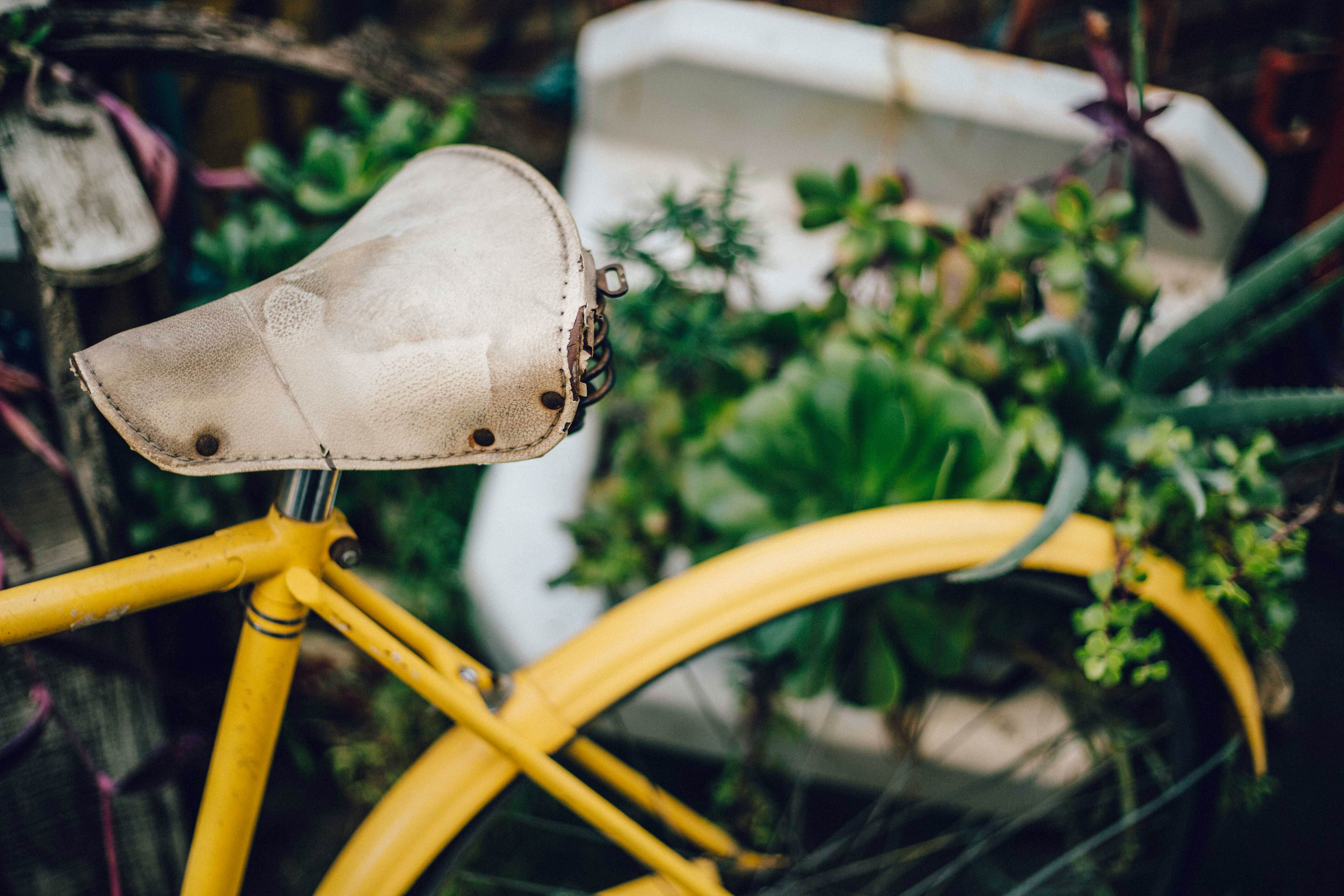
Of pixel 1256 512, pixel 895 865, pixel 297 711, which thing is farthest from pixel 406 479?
pixel 1256 512

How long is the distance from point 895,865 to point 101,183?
1432 mm

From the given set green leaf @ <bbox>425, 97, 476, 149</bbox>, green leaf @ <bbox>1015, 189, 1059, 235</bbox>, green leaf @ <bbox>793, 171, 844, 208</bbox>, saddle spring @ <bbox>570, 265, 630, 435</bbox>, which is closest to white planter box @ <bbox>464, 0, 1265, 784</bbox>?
green leaf @ <bbox>793, 171, 844, 208</bbox>

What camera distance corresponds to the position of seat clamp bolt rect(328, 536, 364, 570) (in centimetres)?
64

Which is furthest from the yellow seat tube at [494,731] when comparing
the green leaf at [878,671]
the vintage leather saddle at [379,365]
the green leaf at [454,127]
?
the green leaf at [454,127]

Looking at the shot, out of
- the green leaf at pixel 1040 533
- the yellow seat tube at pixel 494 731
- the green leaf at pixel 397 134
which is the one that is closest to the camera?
the yellow seat tube at pixel 494 731

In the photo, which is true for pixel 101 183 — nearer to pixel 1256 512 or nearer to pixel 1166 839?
pixel 1256 512

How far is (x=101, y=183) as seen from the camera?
82cm

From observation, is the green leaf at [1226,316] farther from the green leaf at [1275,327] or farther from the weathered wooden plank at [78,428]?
the weathered wooden plank at [78,428]

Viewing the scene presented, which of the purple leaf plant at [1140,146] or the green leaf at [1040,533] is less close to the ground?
the purple leaf plant at [1140,146]

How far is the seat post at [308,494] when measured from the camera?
1.96ft

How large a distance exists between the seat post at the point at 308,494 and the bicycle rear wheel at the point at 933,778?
46 centimetres

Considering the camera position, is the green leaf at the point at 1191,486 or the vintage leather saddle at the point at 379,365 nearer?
the vintage leather saddle at the point at 379,365

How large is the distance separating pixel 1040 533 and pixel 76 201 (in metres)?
1.08

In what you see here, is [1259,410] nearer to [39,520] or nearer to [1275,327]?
[1275,327]
